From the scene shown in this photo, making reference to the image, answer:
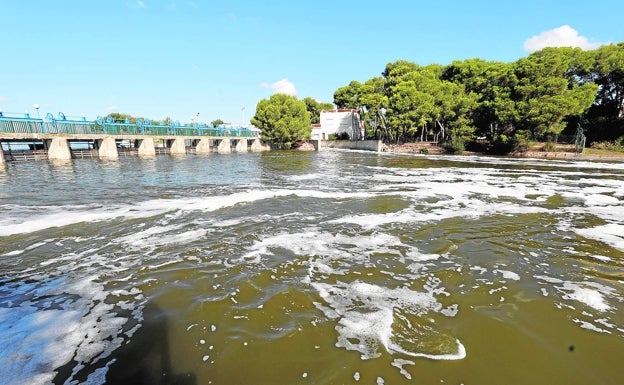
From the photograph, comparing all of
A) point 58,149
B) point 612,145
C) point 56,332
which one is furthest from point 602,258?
point 612,145

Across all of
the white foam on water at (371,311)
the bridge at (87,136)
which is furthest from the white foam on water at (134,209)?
the bridge at (87,136)

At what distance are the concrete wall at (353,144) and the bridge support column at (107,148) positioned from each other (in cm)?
3526

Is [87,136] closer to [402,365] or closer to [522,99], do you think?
[402,365]

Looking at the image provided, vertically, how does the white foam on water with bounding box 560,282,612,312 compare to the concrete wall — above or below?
below

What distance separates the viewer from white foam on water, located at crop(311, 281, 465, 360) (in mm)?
2895

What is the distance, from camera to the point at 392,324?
10.7ft

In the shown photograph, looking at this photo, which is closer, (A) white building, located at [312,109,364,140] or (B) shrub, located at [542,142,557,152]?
(B) shrub, located at [542,142,557,152]

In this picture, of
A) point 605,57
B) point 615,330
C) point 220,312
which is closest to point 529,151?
point 605,57

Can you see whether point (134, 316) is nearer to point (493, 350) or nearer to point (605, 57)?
point (493, 350)

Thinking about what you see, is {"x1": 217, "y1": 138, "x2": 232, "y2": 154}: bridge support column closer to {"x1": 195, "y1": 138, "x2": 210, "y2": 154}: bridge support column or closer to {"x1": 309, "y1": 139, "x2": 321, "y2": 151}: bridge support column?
{"x1": 195, "y1": 138, "x2": 210, "y2": 154}: bridge support column

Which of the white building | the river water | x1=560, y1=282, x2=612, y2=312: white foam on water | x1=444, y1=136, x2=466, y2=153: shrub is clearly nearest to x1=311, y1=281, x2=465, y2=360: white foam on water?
the river water

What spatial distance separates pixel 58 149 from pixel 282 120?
33.0m

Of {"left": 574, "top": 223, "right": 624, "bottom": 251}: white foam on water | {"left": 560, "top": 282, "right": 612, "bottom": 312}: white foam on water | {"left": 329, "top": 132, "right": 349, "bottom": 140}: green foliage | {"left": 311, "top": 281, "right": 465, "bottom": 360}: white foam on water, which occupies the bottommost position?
{"left": 574, "top": 223, "right": 624, "bottom": 251}: white foam on water

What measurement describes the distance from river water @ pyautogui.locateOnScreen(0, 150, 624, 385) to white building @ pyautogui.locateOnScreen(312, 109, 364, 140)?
61.9 m
